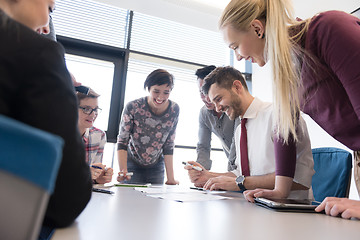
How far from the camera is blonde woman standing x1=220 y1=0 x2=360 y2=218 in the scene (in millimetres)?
729

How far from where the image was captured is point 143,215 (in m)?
0.60

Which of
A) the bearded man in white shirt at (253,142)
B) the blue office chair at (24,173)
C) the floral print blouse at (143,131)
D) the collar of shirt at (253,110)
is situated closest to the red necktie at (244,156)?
the bearded man in white shirt at (253,142)

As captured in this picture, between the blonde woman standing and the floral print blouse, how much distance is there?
49.3 inches

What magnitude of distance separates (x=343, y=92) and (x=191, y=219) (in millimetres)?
663

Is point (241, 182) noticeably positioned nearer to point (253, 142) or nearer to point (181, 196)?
point (253, 142)

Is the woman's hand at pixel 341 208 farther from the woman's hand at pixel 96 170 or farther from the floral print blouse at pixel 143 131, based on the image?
the floral print blouse at pixel 143 131

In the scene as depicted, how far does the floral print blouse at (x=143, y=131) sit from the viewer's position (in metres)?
2.16

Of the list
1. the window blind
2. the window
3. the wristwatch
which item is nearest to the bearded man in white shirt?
the wristwatch

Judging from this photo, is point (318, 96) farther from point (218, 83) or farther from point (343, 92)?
point (218, 83)

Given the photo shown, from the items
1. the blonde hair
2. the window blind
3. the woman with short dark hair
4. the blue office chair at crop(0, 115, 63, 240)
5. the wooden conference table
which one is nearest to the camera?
the blue office chair at crop(0, 115, 63, 240)

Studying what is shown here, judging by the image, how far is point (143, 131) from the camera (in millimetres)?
2199

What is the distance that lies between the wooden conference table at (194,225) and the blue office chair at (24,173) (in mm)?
227

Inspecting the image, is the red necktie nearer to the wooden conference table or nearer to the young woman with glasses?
the wooden conference table

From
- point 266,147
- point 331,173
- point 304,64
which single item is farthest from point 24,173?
point 331,173
